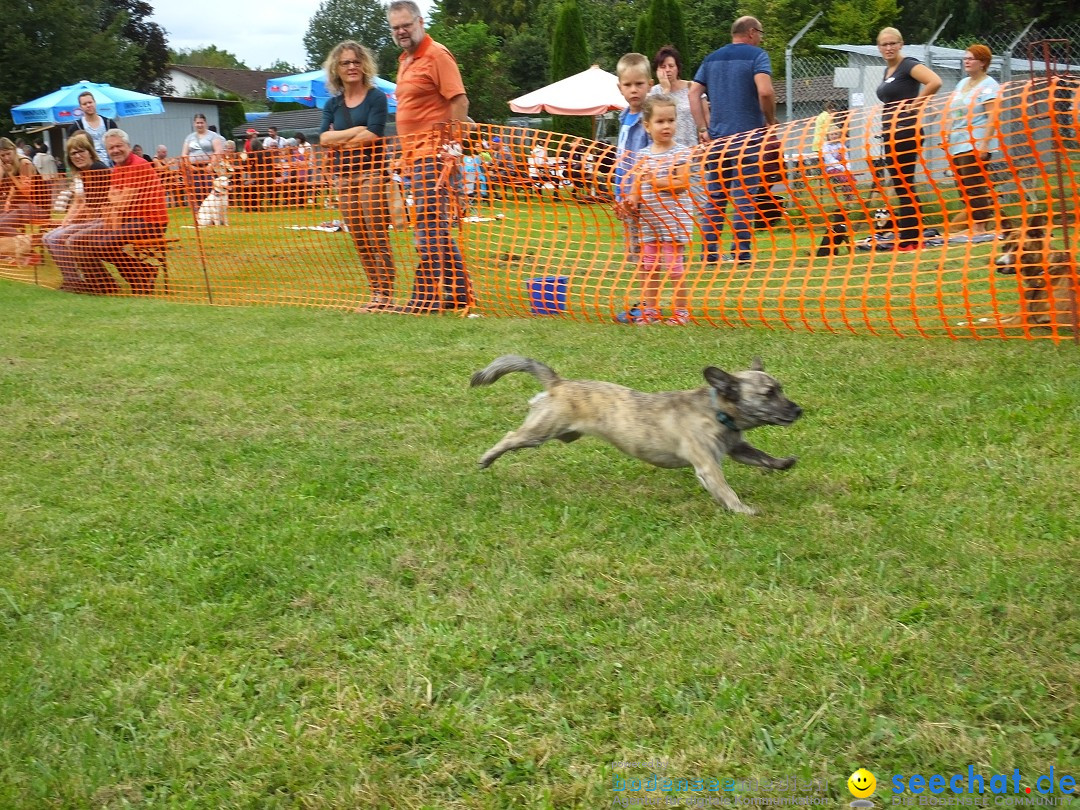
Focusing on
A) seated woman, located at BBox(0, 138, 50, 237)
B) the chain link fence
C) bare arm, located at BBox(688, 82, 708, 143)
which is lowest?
seated woman, located at BBox(0, 138, 50, 237)

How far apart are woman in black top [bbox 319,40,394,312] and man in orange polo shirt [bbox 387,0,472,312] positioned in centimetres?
38

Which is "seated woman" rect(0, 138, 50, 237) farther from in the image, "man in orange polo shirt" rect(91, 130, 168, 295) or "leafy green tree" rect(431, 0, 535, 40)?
"leafy green tree" rect(431, 0, 535, 40)

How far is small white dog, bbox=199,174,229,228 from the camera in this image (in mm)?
12047

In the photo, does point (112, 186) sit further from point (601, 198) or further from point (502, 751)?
point (502, 751)

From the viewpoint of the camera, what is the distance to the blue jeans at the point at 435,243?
9.09 metres

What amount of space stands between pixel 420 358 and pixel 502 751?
4.81 metres

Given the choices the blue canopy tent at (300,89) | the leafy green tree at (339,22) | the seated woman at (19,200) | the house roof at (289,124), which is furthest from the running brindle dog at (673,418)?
the leafy green tree at (339,22)

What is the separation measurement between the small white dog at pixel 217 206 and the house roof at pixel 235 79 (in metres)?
76.2

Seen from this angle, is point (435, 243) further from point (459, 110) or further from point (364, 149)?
point (364, 149)

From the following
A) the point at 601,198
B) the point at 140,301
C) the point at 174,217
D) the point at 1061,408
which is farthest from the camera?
the point at 174,217

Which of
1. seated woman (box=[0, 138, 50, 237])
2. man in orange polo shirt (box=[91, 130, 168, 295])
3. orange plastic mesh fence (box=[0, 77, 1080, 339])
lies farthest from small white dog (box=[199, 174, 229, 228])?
seated woman (box=[0, 138, 50, 237])

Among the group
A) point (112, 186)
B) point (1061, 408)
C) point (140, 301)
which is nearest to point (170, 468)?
point (1061, 408)

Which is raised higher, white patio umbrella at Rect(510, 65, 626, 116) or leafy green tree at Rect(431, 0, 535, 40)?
leafy green tree at Rect(431, 0, 535, 40)

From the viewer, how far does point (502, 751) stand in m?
2.64
